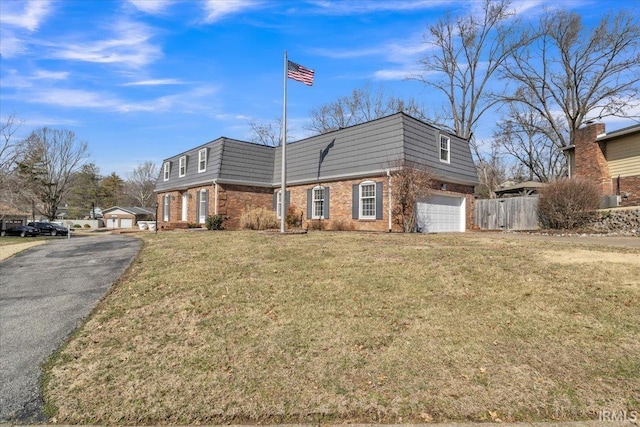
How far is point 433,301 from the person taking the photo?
5.24 m

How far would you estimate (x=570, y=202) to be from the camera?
1427 cm

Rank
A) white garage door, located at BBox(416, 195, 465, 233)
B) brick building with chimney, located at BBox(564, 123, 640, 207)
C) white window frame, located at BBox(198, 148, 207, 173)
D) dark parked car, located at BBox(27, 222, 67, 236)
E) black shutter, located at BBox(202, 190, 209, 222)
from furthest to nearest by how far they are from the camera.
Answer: dark parked car, located at BBox(27, 222, 67, 236) < white window frame, located at BBox(198, 148, 207, 173) < black shutter, located at BBox(202, 190, 209, 222) < brick building with chimney, located at BBox(564, 123, 640, 207) < white garage door, located at BBox(416, 195, 465, 233)

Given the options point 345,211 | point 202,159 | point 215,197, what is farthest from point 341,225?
point 202,159

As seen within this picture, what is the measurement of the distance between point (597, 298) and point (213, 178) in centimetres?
1801

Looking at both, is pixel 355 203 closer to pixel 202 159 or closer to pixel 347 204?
pixel 347 204

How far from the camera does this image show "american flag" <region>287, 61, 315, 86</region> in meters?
13.5

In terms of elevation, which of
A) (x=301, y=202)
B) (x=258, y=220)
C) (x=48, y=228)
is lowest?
(x=48, y=228)

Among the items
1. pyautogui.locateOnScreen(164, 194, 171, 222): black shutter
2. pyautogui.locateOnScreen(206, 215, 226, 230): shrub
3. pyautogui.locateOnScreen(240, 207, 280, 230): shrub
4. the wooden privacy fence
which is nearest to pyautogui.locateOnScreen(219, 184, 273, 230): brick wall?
pyautogui.locateOnScreen(206, 215, 226, 230): shrub

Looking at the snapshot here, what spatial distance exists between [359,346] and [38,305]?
221 inches

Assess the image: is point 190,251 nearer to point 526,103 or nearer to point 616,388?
point 616,388

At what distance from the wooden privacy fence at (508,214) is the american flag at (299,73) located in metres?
12.3

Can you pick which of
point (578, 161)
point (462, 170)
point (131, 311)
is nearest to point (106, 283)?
point (131, 311)

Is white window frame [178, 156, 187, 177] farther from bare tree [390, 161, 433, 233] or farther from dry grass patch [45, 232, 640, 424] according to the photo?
dry grass patch [45, 232, 640, 424]

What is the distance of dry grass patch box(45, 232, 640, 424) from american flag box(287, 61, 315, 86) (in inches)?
369
